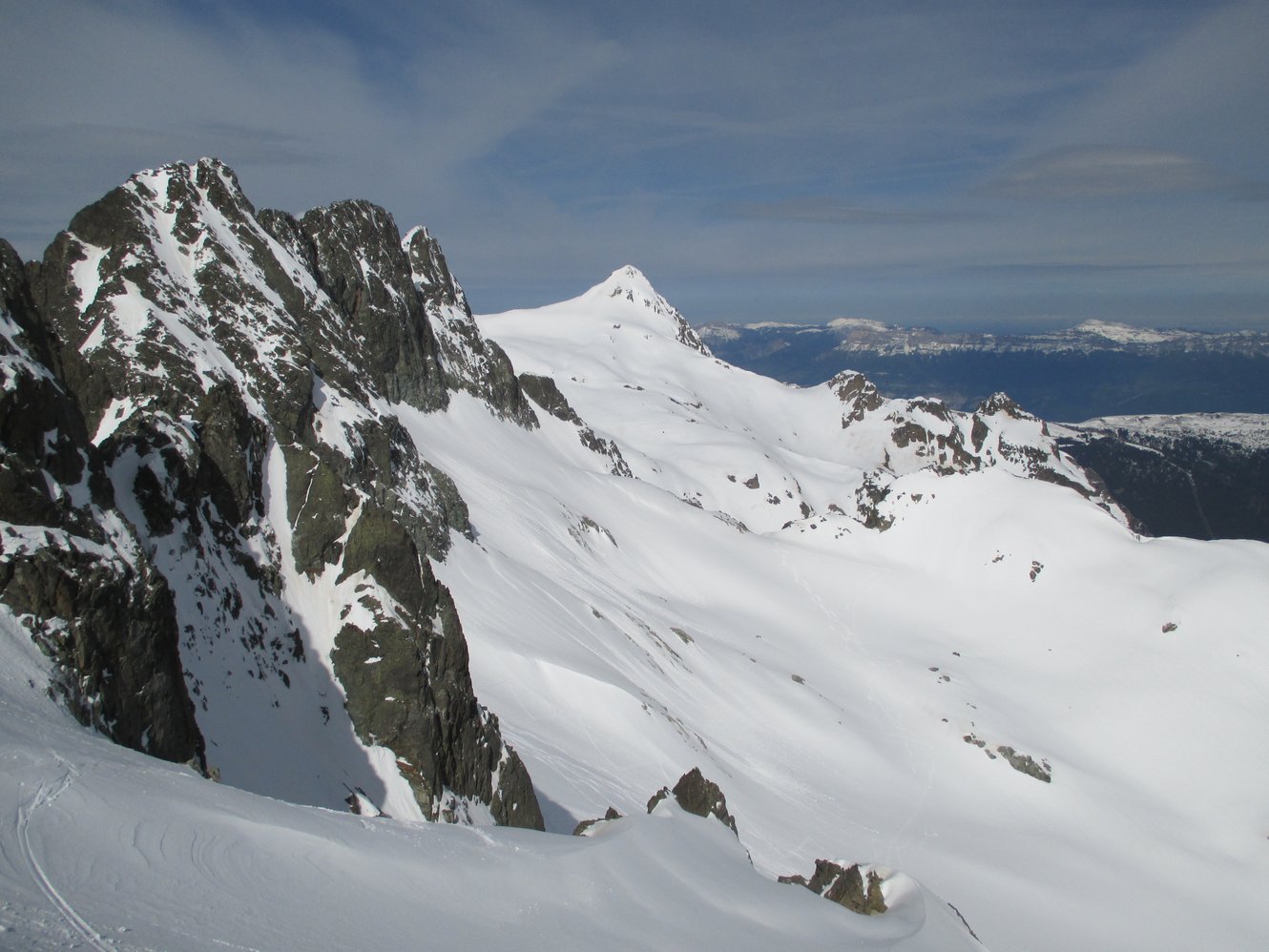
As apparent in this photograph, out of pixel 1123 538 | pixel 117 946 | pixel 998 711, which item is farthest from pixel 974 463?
pixel 117 946

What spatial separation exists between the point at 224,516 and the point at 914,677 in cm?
5742

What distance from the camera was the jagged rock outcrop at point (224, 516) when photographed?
1415cm

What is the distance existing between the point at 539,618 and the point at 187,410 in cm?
2081

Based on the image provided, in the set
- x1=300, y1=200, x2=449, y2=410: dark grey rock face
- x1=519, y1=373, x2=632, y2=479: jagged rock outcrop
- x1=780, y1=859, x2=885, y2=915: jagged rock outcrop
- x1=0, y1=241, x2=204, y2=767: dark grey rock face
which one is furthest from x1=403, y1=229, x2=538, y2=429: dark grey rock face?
x1=780, y1=859, x2=885, y2=915: jagged rock outcrop

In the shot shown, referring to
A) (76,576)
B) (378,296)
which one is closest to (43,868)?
(76,576)

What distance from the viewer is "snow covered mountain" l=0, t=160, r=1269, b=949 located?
10414mm

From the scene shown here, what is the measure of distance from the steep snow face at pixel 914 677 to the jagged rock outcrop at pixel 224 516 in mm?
7348

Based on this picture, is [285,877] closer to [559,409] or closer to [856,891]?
[856,891]

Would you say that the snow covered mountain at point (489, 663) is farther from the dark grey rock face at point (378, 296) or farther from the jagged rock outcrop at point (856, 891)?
the dark grey rock face at point (378, 296)

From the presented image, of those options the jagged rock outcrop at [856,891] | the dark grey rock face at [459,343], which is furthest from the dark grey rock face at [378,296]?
the jagged rock outcrop at [856,891]

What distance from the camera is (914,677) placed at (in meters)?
66.7

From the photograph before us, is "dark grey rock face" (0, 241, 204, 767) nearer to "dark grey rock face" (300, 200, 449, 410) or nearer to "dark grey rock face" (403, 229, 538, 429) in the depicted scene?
"dark grey rock face" (300, 200, 449, 410)

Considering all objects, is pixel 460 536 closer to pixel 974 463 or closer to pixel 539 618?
pixel 539 618

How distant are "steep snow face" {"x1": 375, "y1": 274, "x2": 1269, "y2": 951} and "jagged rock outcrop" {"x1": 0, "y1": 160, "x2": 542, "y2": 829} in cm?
735
